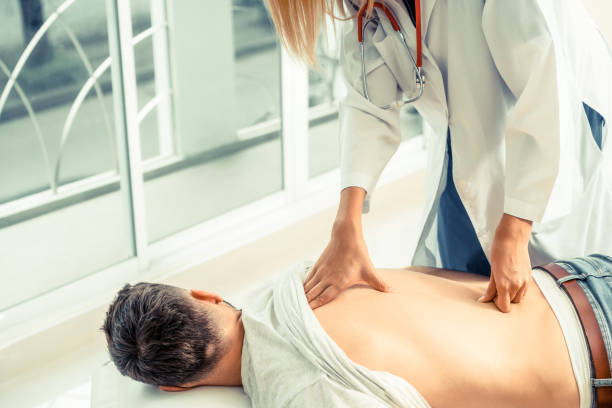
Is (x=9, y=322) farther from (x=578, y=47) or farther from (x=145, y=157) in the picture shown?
(x=578, y=47)

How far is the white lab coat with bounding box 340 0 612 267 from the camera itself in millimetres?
1336

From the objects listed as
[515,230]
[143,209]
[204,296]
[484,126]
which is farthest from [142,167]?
[515,230]

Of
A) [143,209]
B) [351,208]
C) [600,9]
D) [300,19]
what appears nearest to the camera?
[300,19]

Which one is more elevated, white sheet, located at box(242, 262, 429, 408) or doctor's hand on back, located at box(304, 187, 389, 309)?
doctor's hand on back, located at box(304, 187, 389, 309)

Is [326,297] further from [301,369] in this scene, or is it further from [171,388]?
[171,388]

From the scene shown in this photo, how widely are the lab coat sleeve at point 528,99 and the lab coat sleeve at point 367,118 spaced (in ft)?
1.00

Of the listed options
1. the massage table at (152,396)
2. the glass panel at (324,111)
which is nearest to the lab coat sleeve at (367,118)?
the massage table at (152,396)

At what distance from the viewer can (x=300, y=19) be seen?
1.43 m

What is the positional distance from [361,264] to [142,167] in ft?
4.51

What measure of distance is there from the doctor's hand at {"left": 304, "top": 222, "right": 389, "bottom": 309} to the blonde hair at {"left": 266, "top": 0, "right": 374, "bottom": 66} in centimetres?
41

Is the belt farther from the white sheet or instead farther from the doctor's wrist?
the white sheet

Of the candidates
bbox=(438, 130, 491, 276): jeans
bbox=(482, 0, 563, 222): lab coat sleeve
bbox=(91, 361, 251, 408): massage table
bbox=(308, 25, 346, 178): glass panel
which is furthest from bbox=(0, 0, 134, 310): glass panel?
bbox=(482, 0, 563, 222): lab coat sleeve

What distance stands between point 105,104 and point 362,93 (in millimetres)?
1111

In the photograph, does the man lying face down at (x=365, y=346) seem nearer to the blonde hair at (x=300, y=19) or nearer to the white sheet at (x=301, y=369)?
the white sheet at (x=301, y=369)
